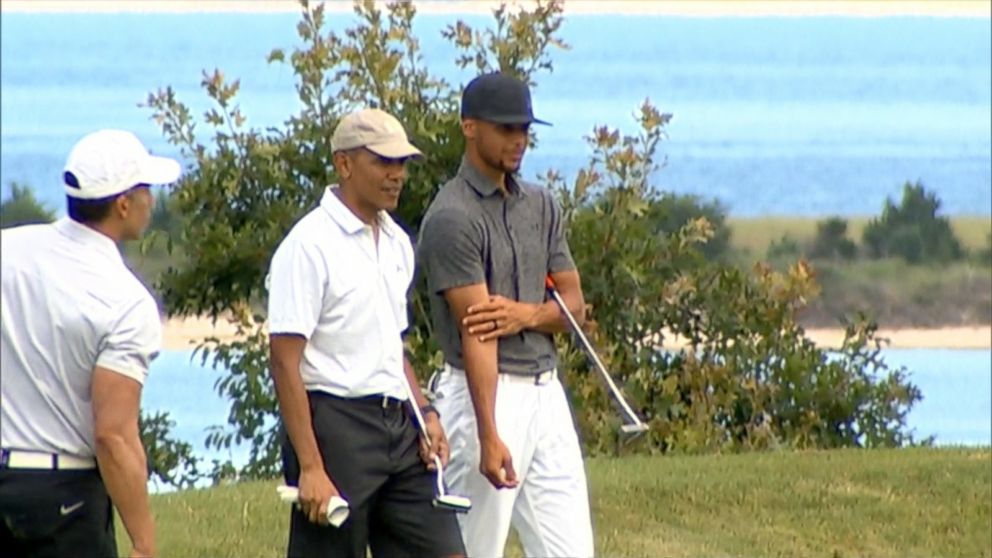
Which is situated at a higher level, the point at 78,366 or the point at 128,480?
the point at 78,366

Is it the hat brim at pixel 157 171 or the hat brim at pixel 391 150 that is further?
the hat brim at pixel 391 150

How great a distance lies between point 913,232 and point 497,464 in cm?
1057

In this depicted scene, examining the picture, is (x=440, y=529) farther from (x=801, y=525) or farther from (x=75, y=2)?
(x=75, y=2)

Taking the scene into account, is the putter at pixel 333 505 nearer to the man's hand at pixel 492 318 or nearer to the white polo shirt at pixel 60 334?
the man's hand at pixel 492 318

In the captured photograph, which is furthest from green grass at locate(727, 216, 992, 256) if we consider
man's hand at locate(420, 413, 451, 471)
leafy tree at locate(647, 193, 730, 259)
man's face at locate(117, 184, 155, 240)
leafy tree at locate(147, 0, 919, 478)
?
man's face at locate(117, 184, 155, 240)

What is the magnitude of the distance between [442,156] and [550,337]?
16.6ft

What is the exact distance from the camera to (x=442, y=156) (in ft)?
39.7

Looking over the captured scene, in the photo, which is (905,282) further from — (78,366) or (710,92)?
(78,366)

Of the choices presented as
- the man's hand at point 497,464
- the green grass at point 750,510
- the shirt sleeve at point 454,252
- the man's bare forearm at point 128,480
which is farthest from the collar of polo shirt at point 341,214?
the green grass at point 750,510

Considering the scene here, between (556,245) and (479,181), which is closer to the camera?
(479,181)

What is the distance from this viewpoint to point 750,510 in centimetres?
1012

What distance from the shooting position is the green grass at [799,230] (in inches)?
650

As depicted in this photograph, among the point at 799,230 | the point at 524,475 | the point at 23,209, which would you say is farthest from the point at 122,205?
the point at 799,230

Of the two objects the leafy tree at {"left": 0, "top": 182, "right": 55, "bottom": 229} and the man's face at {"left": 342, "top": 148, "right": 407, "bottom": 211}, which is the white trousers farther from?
the leafy tree at {"left": 0, "top": 182, "right": 55, "bottom": 229}
